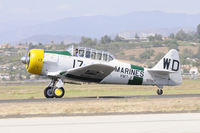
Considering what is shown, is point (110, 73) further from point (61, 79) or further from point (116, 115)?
point (116, 115)

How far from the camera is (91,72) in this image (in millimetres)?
20516

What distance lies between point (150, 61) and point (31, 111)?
179m

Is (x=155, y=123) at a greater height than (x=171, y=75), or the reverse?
(x=171, y=75)

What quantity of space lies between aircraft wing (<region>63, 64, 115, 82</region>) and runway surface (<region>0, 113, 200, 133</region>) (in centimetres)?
699

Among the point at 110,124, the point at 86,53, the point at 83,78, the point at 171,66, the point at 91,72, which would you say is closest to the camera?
the point at 110,124

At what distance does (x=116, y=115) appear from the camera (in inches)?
529

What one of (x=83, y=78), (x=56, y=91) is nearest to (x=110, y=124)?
(x=56, y=91)

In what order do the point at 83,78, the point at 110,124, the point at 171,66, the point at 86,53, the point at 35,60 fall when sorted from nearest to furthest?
the point at 110,124 < the point at 35,60 < the point at 86,53 < the point at 83,78 < the point at 171,66

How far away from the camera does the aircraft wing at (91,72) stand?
20000mm

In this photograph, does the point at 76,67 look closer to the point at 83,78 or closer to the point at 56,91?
the point at 83,78

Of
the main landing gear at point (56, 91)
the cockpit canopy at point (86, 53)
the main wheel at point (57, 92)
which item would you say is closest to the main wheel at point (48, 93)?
the main landing gear at point (56, 91)

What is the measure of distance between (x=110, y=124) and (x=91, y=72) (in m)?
9.30

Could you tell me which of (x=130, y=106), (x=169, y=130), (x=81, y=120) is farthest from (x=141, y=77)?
(x=169, y=130)

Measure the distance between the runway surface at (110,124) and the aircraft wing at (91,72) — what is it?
699 centimetres
